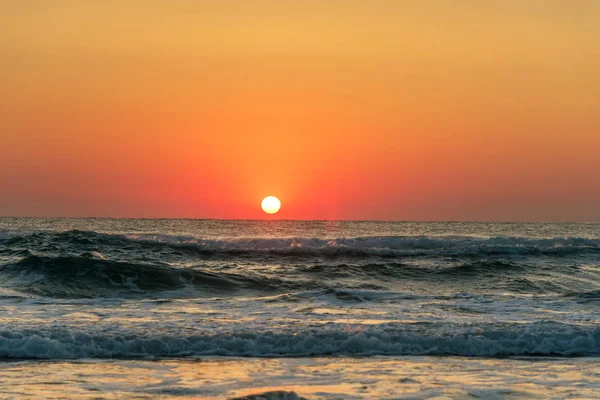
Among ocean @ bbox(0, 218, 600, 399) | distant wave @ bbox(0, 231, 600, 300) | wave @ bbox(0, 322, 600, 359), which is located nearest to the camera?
ocean @ bbox(0, 218, 600, 399)

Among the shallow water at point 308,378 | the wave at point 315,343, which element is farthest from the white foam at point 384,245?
the shallow water at point 308,378

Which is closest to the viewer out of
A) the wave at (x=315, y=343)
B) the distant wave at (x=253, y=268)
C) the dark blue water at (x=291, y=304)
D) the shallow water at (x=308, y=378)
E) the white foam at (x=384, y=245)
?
the shallow water at (x=308, y=378)

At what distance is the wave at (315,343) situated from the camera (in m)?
12.0

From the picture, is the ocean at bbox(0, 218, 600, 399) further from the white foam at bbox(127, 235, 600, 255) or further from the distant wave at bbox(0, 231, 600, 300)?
the white foam at bbox(127, 235, 600, 255)

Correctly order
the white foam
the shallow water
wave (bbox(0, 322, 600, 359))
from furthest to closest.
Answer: the white foam → wave (bbox(0, 322, 600, 359)) → the shallow water

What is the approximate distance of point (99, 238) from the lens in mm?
38969

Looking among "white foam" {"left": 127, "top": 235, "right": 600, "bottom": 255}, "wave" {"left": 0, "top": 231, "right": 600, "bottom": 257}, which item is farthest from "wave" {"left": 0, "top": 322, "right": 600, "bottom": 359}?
"white foam" {"left": 127, "top": 235, "right": 600, "bottom": 255}

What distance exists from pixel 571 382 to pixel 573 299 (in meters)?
10.1

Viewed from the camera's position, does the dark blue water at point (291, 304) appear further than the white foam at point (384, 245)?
No

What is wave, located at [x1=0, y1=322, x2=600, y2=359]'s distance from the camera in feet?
39.3

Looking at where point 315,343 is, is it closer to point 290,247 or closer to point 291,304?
point 291,304

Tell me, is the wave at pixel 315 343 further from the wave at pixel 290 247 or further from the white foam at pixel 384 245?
the white foam at pixel 384 245

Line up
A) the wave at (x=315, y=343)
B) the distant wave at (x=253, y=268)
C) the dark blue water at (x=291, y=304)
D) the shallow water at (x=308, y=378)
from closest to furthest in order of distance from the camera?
the shallow water at (x=308, y=378)
the wave at (x=315, y=343)
the dark blue water at (x=291, y=304)
the distant wave at (x=253, y=268)

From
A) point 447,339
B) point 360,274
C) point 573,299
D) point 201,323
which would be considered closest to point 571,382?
point 447,339
